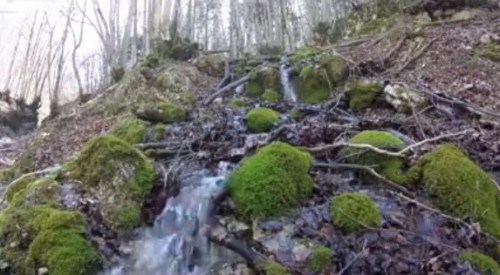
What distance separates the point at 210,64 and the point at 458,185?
322 inches

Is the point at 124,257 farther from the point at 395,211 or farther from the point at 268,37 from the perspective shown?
the point at 268,37

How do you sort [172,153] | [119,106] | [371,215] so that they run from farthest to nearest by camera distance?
[119,106]
[172,153]
[371,215]

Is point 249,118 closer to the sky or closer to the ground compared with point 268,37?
closer to the ground

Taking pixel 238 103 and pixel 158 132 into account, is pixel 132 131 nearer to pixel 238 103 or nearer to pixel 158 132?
pixel 158 132

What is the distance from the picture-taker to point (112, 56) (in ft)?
64.4

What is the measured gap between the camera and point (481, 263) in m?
3.97

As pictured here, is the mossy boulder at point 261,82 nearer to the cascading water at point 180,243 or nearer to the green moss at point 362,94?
the green moss at point 362,94

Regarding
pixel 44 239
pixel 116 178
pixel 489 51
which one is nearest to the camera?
pixel 44 239

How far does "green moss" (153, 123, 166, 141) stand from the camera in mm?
7077

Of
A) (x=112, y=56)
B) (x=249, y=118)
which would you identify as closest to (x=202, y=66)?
(x=249, y=118)

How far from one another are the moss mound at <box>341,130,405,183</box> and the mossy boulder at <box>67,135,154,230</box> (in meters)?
2.20

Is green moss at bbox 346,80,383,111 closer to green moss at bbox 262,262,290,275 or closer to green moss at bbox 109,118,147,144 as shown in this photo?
green moss at bbox 109,118,147,144

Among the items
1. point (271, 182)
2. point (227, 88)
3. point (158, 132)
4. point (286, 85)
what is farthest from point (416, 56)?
point (271, 182)

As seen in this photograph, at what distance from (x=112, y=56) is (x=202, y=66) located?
896cm
